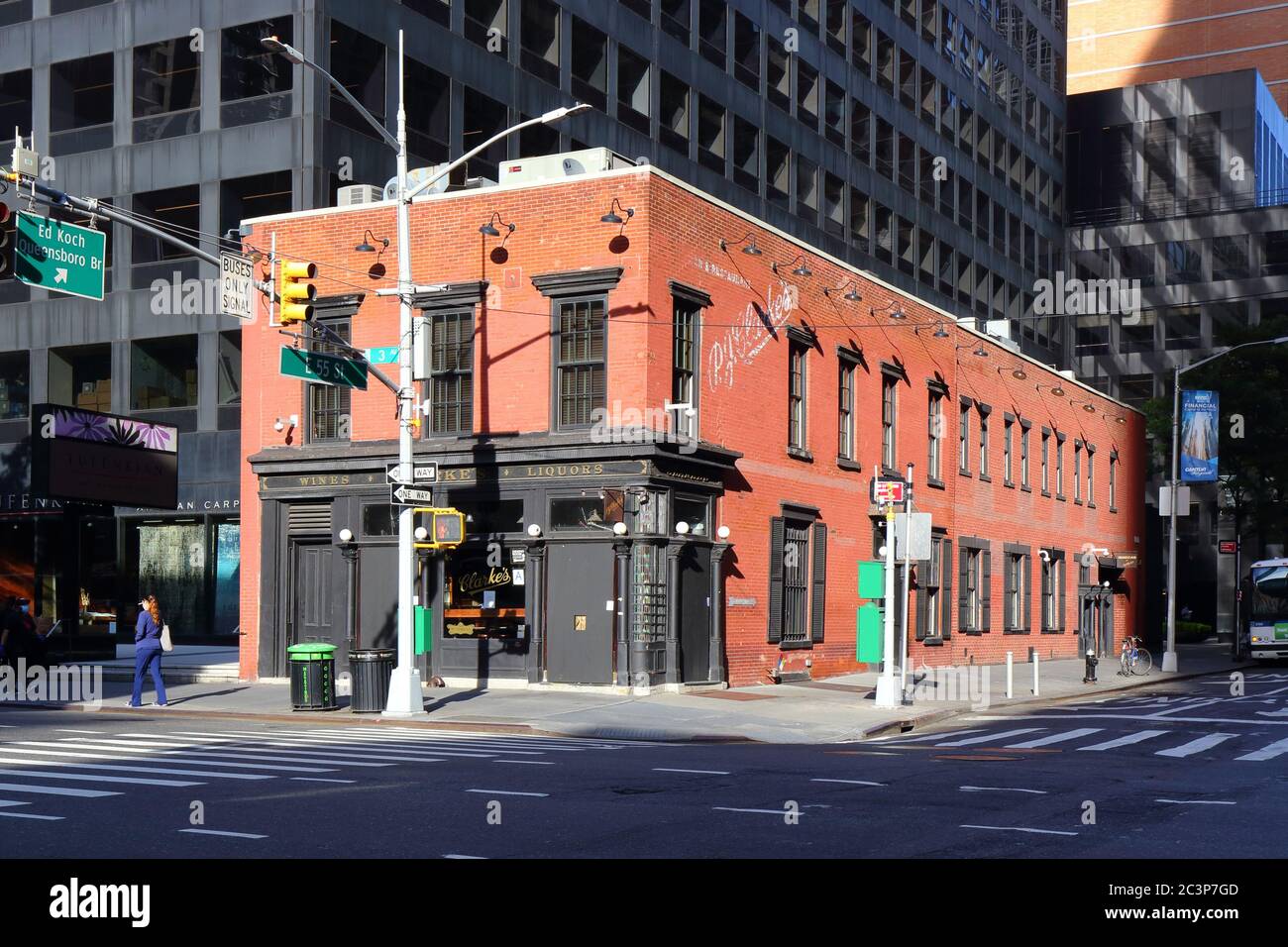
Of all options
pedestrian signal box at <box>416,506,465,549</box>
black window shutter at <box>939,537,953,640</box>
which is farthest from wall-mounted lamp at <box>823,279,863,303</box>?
pedestrian signal box at <box>416,506,465,549</box>

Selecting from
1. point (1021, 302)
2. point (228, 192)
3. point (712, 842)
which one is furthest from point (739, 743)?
point (1021, 302)

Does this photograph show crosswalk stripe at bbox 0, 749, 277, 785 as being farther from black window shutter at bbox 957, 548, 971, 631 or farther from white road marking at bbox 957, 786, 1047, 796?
black window shutter at bbox 957, 548, 971, 631

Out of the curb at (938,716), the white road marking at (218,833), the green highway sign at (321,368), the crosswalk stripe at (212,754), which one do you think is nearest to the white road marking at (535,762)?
the crosswalk stripe at (212,754)

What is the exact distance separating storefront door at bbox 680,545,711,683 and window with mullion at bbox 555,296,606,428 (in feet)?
10.8

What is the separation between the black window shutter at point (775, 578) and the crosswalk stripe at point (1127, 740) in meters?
10.2

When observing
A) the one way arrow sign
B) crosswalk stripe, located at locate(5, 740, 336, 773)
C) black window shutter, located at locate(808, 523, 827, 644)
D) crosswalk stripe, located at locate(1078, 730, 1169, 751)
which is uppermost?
the one way arrow sign

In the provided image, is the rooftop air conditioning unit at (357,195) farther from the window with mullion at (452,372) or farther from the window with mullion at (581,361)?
the window with mullion at (581,361)

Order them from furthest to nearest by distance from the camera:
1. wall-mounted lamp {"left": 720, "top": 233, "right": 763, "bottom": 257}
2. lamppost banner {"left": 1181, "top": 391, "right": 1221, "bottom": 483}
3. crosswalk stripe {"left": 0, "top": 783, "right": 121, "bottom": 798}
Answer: lamppost banner {"left": 1181, "top": 391, "right": 1221, "bottom": 483}
wall-mounted lamp {"left": 720, "top": 233, "right": 763, "bottom": 257}
crosswalk stripe {"left": 0, "top": 783, "right": 121, "bottom": 798}

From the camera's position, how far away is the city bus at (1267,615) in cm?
5328

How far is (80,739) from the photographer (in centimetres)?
1891

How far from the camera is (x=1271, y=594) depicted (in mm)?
54156

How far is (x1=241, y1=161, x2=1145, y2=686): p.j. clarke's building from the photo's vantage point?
2722 centimetres
